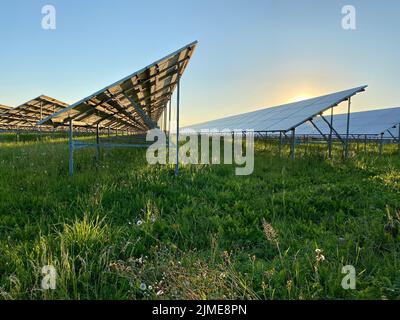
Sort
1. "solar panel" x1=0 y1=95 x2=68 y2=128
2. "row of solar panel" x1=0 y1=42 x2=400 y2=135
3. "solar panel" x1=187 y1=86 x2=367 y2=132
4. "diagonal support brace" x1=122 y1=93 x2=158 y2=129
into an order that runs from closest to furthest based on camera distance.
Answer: "row of solar panel" x1=0 y1=42 x2=400 y2=135 → "diagonal support brace" x1=122 y1=93 x2=158 y2=129 → "solar panel" x1=187 y1=86 x2=367 y2=132 → "solar panel" x1=0 y1=95 x2=68 y2=128

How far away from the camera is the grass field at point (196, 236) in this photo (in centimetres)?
177

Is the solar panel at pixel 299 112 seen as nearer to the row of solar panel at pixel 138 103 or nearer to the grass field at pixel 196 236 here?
the row of solar panel at pixel 138 103

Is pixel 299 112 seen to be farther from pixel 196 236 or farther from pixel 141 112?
pixel 196 236

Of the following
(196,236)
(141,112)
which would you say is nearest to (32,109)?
(141,112)

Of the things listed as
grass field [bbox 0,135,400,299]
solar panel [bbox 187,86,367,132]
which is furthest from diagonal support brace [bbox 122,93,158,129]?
solar panel [bbox 187,86,367,132]

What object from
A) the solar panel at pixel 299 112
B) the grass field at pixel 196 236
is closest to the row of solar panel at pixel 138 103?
the solar panel at pixel 299 112

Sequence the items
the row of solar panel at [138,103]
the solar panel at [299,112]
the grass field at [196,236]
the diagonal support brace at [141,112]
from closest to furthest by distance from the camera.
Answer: the grass field at [196,236]
the row of solar panel at [138,103]
the diagonal support brace at [141,112]
the solar panel at [299,112]

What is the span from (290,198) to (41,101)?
1450 centimetres

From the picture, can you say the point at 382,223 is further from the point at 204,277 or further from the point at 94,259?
the point at 94,259

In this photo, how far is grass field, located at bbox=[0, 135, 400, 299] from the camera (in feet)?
5.80

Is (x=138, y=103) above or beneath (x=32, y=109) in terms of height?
beneath

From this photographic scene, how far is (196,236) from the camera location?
2.61 metres

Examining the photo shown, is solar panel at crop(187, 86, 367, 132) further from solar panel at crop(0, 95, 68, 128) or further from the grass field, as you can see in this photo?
solar panel at crop(0, 95, 68, 128)
